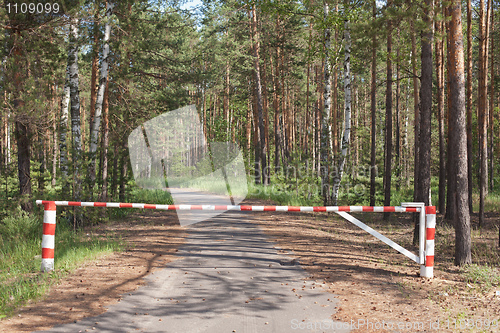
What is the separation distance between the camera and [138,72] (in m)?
15.5

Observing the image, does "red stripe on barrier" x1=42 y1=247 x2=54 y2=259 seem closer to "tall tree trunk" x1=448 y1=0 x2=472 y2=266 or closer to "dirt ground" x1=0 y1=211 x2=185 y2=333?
"dirt ground" x1=0 y1=211 x2=185 y2=333

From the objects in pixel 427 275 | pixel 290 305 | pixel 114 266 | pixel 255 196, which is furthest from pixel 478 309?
pixel 255 196

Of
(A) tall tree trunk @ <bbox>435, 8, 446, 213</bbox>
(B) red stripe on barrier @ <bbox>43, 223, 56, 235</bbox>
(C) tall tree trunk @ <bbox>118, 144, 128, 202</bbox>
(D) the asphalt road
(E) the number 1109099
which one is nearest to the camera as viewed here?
(D) the asphalt road

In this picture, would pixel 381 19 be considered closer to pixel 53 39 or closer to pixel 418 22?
pixel 418 22

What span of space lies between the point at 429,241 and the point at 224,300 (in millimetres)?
3320

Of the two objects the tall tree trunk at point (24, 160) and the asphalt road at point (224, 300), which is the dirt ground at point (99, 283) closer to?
the asphalt road at point (224, 300)

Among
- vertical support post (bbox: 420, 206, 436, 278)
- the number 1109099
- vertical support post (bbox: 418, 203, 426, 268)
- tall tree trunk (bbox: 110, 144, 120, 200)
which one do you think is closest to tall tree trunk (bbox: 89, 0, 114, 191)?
the number 1109099

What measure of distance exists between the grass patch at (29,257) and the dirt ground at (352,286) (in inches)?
8.0

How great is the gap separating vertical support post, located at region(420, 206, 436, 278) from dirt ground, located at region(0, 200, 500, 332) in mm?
160

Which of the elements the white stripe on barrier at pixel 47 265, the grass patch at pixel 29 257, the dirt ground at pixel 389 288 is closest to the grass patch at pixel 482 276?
the dirt ground at pixel 389 288

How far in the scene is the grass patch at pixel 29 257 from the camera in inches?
201

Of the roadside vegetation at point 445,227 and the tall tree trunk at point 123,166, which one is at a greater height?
the tall tree trunk at point 123,166

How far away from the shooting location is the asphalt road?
419cm

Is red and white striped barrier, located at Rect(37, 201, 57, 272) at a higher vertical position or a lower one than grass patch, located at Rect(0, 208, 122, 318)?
higher
